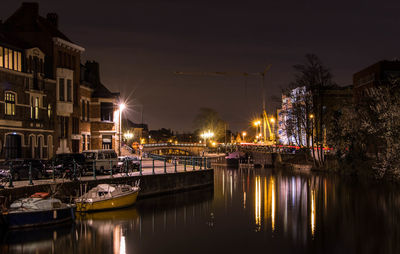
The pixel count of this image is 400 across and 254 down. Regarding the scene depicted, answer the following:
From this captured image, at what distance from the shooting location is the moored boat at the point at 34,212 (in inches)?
843

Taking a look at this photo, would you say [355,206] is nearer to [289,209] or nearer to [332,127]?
[289,209]

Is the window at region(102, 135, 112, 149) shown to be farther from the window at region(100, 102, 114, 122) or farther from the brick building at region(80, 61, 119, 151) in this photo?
the window at region(100, 102, 114, 122)

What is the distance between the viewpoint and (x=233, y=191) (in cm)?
4328

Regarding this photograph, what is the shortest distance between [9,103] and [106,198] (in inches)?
566

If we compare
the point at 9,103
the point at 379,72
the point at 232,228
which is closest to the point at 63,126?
the point at 9,103

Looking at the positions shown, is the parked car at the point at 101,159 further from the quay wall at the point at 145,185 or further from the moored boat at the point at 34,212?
the moored boat at the point at 34,212

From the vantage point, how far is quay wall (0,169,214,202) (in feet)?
77.2

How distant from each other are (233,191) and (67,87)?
18551 mm

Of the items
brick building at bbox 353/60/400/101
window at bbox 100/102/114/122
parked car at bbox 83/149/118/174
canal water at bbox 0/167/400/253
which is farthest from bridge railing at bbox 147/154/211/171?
brick building at bbox 353/60/400/101

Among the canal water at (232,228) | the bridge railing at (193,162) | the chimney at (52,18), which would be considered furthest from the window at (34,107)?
the chimney at (52,18)

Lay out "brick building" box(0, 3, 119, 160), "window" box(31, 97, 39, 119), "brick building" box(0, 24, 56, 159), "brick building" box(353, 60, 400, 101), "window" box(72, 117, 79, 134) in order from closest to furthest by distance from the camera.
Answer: "brick building" box(0, 24, 56, 159) → "brick building" box(0, 3, 119, 160) → "window" box(31, 97, 39, 119) → "window" box(72, 117, 79, 134) → "brick building" box(353, 60, 400, 101)

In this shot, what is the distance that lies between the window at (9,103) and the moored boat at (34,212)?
15293 mm

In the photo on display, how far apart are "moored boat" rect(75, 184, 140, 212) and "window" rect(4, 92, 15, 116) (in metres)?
13.2

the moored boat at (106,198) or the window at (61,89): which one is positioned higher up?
the window at (61,89)
